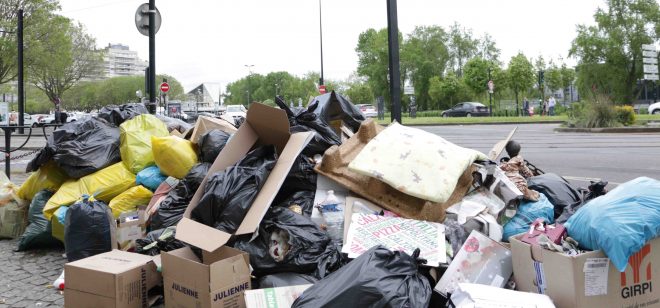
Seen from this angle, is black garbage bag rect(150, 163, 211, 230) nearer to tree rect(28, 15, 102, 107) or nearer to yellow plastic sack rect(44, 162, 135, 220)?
yellow plastic sack rect(44, 162, 135, 220)

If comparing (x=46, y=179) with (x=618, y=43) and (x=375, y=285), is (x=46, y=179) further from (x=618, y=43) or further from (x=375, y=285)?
(x=618, y=43)

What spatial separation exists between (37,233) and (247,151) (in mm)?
2103

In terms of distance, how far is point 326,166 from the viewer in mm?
3670

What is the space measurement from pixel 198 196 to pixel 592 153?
9.03 metres

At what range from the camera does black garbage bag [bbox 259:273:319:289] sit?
289 cm

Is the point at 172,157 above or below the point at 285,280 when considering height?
above

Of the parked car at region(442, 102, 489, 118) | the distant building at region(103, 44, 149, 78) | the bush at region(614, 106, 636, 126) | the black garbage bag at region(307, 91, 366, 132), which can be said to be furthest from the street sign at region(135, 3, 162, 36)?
the distant building at region(103, 44, 149, 78)

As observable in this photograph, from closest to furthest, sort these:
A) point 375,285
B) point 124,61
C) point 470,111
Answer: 1. point 375,285
2. point 470,111
3. point 124,61

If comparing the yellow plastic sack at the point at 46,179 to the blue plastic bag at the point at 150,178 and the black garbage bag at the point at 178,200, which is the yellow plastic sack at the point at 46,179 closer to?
the blue plastic bag at the point at 150,178

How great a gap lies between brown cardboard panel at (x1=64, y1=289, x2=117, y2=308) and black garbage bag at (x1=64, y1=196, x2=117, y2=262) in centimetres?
74

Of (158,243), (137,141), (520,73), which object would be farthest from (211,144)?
(520,73)

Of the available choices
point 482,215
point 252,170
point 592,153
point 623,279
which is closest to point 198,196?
point 252,170

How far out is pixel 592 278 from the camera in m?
2.38

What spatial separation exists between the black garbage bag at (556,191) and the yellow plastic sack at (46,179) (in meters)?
4.14
